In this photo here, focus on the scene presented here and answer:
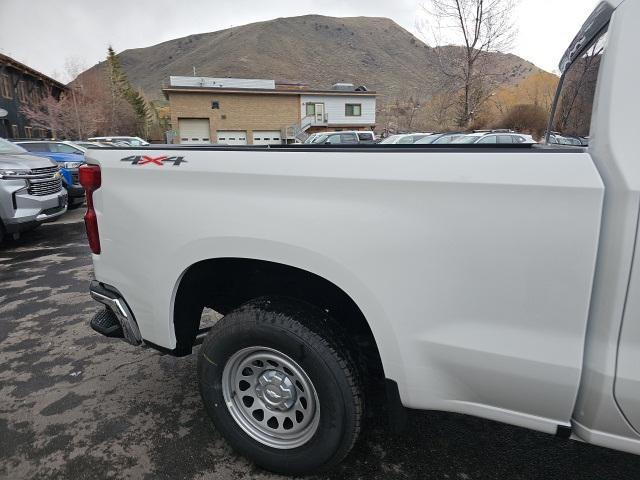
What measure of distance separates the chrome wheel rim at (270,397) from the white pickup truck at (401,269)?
1cm

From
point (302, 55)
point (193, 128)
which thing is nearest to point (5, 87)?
point (193, 128)

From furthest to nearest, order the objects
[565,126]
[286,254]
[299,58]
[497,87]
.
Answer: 1. [299,58]
2. [497,87]
3. [565,126]
4. [286,254]

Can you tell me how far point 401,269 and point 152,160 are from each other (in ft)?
4.39

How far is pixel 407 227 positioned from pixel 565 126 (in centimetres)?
124

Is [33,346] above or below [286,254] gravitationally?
below

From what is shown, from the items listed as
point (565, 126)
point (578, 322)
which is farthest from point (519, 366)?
point (565, 126)

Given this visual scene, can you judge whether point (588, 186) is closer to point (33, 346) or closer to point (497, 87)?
point (33, 346)

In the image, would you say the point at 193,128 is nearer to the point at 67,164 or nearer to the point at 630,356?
the point at 67,164

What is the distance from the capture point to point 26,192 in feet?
21.2

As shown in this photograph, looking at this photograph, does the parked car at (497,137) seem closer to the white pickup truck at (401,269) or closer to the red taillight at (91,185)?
the white pickup truck at (401,269)

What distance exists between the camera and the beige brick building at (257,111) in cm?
4078

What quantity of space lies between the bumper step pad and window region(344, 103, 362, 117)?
150 feet

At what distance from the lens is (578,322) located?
134 centimetres

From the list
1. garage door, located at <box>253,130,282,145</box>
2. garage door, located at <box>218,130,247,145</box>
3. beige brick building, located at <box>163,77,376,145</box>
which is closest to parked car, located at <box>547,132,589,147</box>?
beige brick building, located at <box>163,77,376,145</box>
